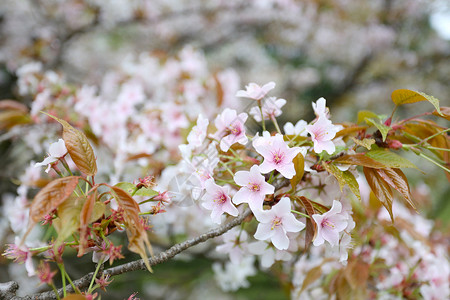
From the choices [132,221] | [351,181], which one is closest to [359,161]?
[351,181]

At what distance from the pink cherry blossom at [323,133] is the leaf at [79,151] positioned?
1.20 ft

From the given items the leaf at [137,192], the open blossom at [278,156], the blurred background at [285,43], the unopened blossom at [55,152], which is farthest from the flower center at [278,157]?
the blurred background at [285,43]

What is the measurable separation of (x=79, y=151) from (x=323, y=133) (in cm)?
41

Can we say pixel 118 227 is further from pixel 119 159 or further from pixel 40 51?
pixel 40 51

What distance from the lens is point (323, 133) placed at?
0.59 meters

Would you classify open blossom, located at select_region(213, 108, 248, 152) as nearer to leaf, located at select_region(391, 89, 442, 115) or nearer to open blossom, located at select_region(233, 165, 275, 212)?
open blossom, located at select_region(233, 165, 275, 212)

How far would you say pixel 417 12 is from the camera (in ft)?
8.97

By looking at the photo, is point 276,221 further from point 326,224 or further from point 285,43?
point 285,43

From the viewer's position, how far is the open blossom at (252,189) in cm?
55

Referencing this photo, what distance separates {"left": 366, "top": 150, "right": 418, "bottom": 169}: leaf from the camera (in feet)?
1.87

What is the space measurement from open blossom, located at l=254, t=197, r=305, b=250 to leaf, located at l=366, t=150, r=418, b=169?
19cm

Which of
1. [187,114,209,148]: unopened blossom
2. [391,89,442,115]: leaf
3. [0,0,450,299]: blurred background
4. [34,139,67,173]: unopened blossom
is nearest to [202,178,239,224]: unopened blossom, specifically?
[187,114,209,148]: unopened blossom

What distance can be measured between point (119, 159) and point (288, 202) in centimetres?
78

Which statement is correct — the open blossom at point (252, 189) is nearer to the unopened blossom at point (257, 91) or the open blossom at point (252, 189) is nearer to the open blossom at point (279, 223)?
the open blossom at point (279, 223)
